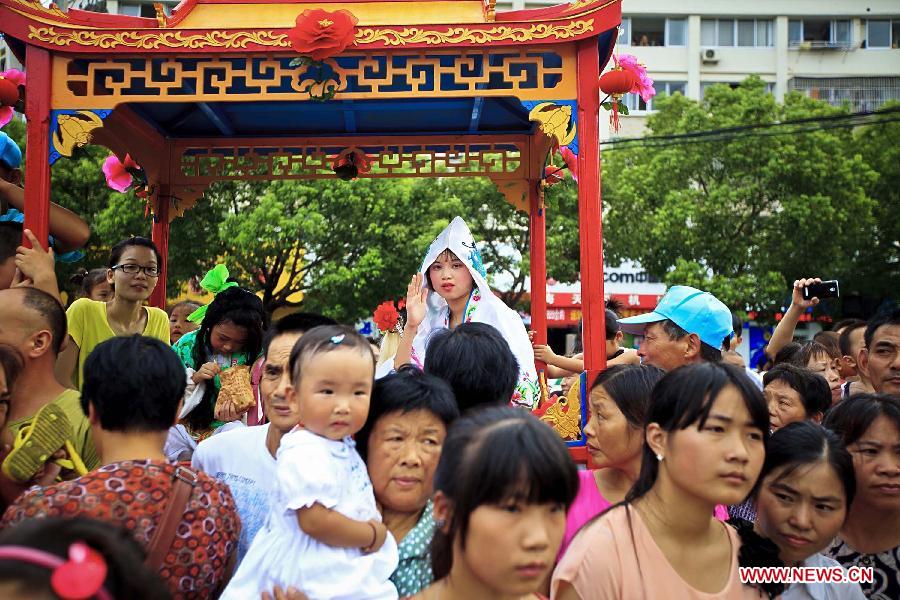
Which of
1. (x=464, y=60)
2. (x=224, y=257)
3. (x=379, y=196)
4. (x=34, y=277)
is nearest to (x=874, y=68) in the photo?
(x=379, y=196)

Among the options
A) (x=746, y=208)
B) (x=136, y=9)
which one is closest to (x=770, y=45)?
(x=746, y=208)

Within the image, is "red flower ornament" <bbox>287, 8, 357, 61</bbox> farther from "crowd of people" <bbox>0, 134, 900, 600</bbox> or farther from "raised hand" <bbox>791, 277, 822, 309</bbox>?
"raised hand" <bbox>791, 277, 822, 309</bbox>

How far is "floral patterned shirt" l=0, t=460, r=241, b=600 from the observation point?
2.18 m

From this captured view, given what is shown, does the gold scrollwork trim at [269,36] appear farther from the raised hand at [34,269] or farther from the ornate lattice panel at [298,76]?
the raised hand at [34,269]

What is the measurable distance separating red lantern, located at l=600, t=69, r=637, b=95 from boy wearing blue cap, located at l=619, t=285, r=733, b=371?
52.3 inches

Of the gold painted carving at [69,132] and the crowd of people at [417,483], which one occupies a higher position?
the gold painted carving at [69,132]

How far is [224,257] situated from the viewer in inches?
615

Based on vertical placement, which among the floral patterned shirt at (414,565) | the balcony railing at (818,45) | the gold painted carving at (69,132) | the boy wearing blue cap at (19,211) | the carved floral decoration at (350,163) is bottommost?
the floral patterned shirt at (414,565)

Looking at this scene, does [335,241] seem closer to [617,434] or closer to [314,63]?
[314,63]

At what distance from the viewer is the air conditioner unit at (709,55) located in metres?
27.8

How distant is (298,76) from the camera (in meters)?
4.75

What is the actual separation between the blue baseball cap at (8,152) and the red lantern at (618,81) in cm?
327

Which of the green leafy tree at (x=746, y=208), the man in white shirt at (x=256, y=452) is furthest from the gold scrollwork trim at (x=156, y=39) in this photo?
the green leafy tree at (x=746, y=208)

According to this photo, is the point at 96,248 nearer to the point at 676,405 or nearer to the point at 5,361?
the point at 5,361
